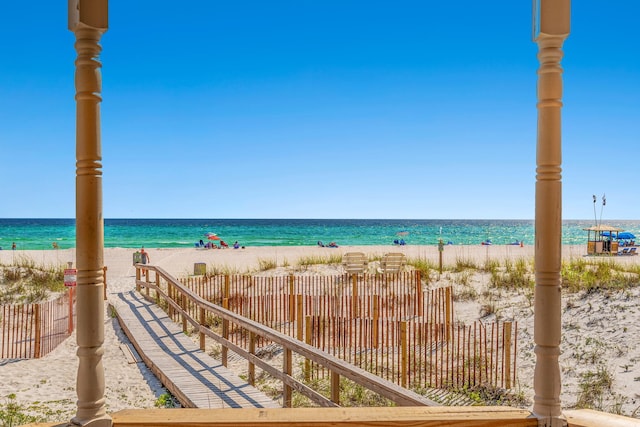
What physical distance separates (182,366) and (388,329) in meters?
3.86

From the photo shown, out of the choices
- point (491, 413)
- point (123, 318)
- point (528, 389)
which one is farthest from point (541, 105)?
point (123, 318)

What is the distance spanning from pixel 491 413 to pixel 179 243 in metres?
56.6

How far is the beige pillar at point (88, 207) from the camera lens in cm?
294

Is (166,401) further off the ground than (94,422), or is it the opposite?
(94,422)

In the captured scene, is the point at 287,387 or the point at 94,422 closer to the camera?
the point at 94,422

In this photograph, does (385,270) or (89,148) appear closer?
(89,148)

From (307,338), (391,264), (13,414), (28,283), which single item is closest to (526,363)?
(307,338)

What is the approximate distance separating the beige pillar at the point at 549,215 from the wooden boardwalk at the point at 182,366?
419cm

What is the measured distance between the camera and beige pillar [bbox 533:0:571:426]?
3.05 metres

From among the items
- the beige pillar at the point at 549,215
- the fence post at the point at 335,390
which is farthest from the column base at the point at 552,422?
the fence post at the point at 335,390

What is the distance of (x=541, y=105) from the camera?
10.2 feet

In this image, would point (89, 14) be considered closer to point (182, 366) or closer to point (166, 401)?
point (166, 401)

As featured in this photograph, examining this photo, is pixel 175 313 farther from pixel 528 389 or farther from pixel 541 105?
pixel 541 105

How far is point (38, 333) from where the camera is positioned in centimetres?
1012
